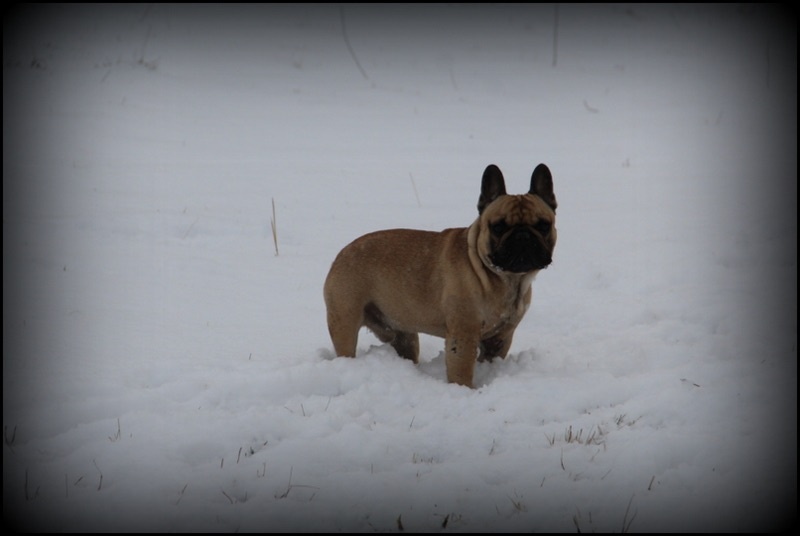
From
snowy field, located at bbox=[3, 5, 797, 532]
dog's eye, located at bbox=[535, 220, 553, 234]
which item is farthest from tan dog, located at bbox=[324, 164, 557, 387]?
snowy field, located at bbox=[3, 5, 797, 532]

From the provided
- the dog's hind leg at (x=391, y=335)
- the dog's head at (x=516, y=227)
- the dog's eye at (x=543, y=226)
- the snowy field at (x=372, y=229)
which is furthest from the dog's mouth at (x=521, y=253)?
the dog's hind leg at (x=391, y=335)

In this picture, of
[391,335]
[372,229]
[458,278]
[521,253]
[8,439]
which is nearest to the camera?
[8,439]

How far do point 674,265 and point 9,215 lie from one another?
612 cm

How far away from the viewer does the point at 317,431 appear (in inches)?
156

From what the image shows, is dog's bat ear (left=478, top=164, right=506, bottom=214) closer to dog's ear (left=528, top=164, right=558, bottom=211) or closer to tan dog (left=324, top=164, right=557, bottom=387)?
tan dog (left=324, top=164, right=557, bottom=387)

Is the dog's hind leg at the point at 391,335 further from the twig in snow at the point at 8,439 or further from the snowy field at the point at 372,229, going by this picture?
the twig in snow at the point at 8,439

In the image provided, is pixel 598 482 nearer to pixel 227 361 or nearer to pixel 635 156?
pixel 227 361

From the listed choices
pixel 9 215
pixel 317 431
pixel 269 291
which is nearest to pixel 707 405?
pixel 317 431

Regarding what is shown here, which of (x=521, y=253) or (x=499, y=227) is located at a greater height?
(x=499, y=227)

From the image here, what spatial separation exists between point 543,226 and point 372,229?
376 centimetres

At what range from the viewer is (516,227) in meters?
4.45

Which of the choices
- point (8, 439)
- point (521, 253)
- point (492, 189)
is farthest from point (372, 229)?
point (8, 439)

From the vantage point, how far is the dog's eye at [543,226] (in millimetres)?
4523

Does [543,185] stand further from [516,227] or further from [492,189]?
[516,227]
